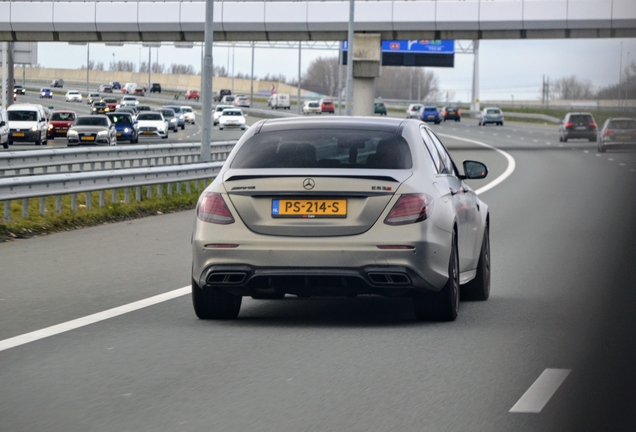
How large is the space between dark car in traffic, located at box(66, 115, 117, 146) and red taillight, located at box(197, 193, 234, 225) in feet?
139

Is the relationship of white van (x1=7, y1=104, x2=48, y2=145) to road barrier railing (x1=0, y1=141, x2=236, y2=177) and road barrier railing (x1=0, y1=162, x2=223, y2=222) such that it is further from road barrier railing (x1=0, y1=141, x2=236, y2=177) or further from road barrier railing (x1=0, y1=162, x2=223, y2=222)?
road barrier railing (x1=0, y1=162, x2=223, y2=222)

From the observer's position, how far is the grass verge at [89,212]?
16906mm

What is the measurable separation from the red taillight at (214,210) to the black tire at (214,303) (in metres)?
0.55

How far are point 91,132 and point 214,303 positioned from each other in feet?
139

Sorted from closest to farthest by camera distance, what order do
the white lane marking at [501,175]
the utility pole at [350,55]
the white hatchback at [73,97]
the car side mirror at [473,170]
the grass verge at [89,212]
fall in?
the car side mirror at [473,170], the grass verge at [89,212], the white lane marking at [501,175], the utility pole at [350,55], the white hatchback at [73,97]

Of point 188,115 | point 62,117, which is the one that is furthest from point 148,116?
point 188,115

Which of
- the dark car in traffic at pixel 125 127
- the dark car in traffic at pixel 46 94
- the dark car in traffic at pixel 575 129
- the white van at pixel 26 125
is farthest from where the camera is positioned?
the dark car in traffic at pixel 46 94

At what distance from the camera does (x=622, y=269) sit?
172 inches

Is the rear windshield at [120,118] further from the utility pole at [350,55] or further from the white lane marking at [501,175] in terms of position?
the white lane marking at [501,175]

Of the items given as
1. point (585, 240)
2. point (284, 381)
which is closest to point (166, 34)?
point (585, 240)

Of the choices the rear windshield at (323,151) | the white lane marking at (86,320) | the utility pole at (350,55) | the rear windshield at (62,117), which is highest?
the utility pole at (350,55)

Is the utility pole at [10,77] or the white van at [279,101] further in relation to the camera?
the white van at [279,101]

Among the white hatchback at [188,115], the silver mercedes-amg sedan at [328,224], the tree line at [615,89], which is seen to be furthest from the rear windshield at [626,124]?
the white hatchback at [188,115]

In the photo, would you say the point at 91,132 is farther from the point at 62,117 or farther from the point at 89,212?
the point at 89,212
